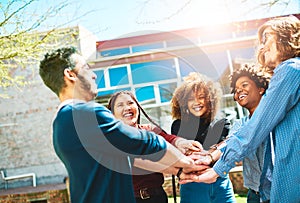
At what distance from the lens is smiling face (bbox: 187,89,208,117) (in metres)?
2.60

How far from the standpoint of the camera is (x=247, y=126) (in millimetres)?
1520

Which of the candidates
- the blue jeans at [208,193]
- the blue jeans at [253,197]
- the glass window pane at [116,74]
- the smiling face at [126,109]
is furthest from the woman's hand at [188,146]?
the glass window pane at [116,74]

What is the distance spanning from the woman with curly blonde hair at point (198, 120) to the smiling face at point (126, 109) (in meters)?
0.42

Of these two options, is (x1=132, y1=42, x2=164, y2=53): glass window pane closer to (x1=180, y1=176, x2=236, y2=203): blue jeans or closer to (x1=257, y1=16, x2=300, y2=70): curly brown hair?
(x1=180, y1=176, x2=236, y2=203): blue jeans

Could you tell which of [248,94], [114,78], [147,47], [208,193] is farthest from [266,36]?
[147,47]

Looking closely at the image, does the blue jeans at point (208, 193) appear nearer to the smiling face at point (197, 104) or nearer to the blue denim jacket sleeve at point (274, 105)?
the smiling face at point (197, 104)

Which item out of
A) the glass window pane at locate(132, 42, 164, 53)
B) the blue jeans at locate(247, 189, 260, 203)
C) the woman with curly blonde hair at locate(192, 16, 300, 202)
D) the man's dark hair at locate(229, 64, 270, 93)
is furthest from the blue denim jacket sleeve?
the glass window pane at locate(132, 42, 164, 53)

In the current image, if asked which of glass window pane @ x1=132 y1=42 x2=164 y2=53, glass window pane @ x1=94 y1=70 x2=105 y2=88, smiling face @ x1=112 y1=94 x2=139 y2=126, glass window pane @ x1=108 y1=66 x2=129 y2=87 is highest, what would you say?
glass window pane @ x1=132 y1=42 x2=164 y2=53

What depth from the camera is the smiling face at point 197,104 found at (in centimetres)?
260

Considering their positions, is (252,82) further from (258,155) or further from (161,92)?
(161,92)

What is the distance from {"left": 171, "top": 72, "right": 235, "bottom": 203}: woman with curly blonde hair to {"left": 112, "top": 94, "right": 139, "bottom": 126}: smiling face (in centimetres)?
42

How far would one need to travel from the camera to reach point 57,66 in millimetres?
1647

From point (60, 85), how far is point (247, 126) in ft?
3.11

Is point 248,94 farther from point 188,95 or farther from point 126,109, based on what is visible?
point 126,109
